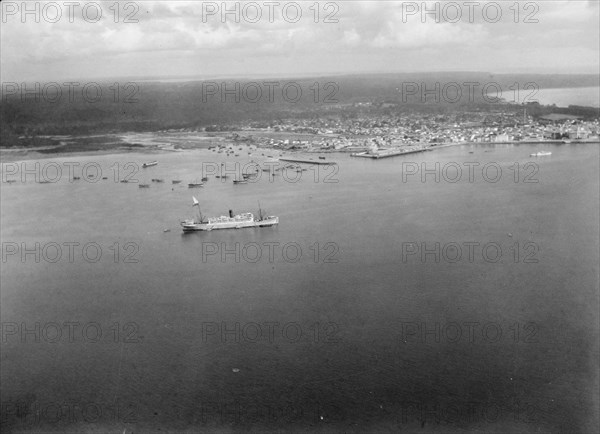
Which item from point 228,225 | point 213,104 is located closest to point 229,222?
point 228,225

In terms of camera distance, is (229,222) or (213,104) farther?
(213,104)

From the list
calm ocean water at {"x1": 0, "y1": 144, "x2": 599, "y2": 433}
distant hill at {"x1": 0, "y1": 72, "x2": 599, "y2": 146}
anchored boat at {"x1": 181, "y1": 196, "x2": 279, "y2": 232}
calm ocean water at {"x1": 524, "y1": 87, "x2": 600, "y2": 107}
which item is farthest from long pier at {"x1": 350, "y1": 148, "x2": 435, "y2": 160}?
anchored boat at {"x1": 181, "y1": 196, "x2": 279, "y2": 232}

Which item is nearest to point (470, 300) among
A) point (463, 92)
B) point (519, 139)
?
point (519, 139)

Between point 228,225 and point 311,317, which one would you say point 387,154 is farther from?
point 311,317

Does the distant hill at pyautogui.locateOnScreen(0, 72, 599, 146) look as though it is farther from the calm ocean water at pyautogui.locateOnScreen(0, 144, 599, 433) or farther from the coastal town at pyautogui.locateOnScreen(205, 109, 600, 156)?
the calm ocean water at pyautogui.locateOnScreen(0, 144, 599, 433)

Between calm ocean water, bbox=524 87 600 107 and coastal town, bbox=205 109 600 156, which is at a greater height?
calm ocean water, bbox=524 87 600 107

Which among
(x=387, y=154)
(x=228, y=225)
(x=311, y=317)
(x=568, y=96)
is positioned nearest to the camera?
(x=311, y=317)
